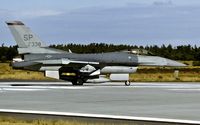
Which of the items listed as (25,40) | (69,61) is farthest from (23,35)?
(69,61)

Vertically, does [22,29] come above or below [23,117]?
above

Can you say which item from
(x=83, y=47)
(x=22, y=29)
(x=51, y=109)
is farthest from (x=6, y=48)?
(x=51, y=109)

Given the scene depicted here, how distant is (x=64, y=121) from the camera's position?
1328 centimetres

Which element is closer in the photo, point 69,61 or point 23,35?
point 69,61

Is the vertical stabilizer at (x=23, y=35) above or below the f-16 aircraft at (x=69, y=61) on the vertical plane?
A: above

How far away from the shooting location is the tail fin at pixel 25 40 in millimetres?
37406

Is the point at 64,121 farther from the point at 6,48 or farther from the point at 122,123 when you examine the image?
the point at 6,48

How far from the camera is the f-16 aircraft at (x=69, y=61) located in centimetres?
3647

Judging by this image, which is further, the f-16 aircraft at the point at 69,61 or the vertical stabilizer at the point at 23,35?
the vertical stabilizer at the point at 23,35

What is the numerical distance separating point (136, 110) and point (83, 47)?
102633mm

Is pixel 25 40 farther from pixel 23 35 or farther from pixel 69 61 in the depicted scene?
pixel 69 61

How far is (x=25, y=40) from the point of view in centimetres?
3794

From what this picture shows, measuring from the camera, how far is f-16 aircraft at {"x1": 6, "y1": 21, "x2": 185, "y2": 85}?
3647 cm

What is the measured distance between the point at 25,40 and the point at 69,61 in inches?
147
